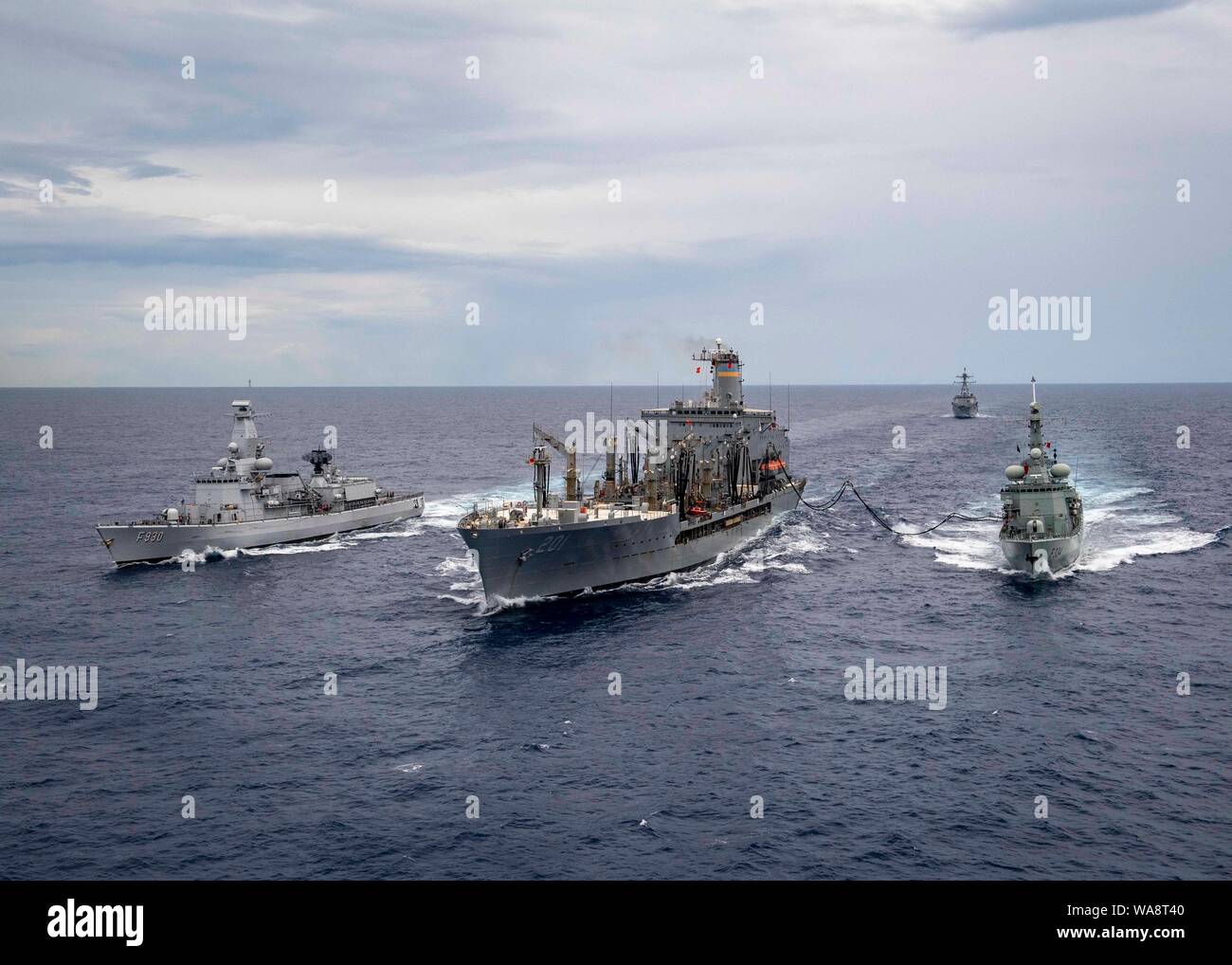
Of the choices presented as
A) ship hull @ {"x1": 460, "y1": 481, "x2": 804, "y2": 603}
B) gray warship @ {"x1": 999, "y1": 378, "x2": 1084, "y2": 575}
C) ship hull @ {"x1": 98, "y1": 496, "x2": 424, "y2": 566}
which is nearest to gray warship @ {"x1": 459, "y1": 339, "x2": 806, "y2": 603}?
ship hull @ {"x1": 460, "y1": 481, "x2": 804, "y2": 603}

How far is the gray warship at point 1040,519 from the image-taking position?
75188mm

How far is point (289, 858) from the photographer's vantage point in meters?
34.3

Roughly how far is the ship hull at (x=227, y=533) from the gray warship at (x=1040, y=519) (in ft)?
220

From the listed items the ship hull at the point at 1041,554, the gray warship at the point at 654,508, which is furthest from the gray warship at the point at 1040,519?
the gray warship at the point at 654,508

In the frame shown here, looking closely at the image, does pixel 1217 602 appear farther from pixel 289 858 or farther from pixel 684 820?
pixel 289 858

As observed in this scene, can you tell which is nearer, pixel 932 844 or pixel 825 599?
pixel 932 844

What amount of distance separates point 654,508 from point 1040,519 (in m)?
32.0

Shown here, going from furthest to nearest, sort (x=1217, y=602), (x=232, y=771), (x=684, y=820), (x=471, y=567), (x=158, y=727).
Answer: (x=471, y=567) → (x=1217, y=602) → (x=158, y=727) → (x=232, y=771) → (x=684, y=820)

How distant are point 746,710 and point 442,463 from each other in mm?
129543

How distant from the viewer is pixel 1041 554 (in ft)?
245

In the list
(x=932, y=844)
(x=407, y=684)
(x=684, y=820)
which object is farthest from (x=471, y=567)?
(x=932, y=844)

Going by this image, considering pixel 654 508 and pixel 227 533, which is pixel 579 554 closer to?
pixel 654 508
